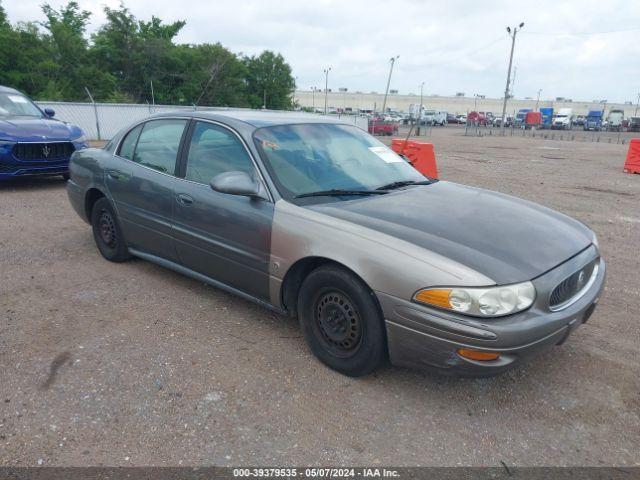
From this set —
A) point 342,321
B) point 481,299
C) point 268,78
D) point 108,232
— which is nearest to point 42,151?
point 108,232

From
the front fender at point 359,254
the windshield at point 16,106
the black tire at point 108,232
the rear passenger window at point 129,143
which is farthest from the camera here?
the windshield at point 16,106

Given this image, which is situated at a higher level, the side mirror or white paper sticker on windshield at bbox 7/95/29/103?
white paper sticker on windshield at bbox 7/95/29/103

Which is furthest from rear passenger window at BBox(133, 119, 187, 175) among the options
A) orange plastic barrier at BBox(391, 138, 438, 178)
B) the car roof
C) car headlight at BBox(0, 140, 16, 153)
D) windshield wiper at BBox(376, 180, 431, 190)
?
orange plastic barrier at BBox(391, 138, 438, 178)

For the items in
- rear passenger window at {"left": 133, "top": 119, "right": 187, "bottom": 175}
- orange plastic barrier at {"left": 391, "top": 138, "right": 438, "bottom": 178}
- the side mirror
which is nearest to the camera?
the side mirror

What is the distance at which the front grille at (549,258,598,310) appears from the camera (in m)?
2.62

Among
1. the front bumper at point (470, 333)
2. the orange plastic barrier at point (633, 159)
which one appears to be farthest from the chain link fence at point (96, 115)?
the front bumper at point (470, 333)

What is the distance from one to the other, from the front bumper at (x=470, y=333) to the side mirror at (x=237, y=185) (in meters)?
1.12

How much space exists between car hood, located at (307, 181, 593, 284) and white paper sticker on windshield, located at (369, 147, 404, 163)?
0.48 meters

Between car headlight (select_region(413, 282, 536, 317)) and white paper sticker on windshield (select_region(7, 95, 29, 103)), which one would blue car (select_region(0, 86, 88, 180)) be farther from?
car headlight (select_region(413, 282, 536, 317))

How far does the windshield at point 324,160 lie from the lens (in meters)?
3.33

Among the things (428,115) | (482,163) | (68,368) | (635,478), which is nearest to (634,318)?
(635,478)

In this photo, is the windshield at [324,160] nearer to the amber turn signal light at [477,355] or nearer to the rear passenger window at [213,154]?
the rear passenger window at [213,154]

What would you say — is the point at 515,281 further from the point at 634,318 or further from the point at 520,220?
the point at 634,318

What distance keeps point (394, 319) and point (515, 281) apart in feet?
2.10
